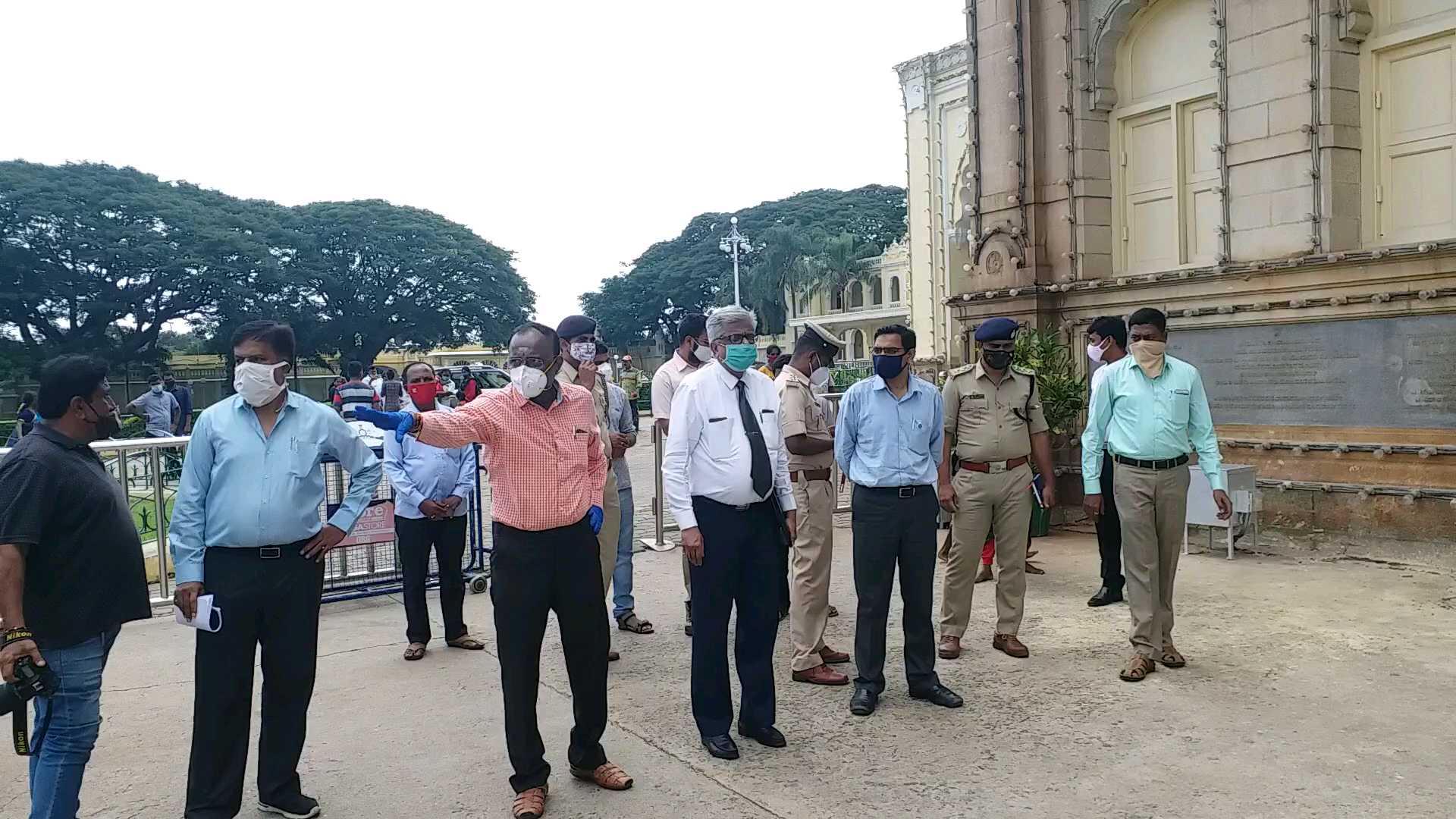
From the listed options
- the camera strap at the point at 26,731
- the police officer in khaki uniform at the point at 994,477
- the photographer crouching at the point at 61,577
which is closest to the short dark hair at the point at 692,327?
the police officer in khaki uniform at the point at 994,477

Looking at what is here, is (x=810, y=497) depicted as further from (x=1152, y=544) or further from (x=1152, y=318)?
(x=1152, y=318)

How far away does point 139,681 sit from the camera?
5773 mm

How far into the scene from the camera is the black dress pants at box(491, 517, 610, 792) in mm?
3984

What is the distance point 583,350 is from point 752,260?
5769 cm

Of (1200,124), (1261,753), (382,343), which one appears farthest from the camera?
(382,343)

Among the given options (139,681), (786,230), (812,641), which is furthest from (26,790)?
(786,230)

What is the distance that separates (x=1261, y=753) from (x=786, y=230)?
176 feet

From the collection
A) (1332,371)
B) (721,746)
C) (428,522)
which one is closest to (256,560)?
(721,746)

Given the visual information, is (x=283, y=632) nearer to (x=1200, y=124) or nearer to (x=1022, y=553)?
(x=1022, y=553)

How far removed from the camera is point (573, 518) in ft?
13.4

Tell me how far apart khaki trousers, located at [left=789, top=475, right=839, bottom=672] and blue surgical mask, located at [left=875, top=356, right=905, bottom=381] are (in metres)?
0.88

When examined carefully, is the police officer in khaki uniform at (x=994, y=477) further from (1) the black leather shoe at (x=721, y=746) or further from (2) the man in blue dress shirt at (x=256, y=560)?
(2) the man in blue dress shirt at (x=256, y=560)

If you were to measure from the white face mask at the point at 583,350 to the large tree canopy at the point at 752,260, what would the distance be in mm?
51382

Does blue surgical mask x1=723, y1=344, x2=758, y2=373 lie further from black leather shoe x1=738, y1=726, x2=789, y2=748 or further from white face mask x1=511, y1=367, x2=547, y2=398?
black leather shoe x1=738, y1=726, x2=789, y2=748
